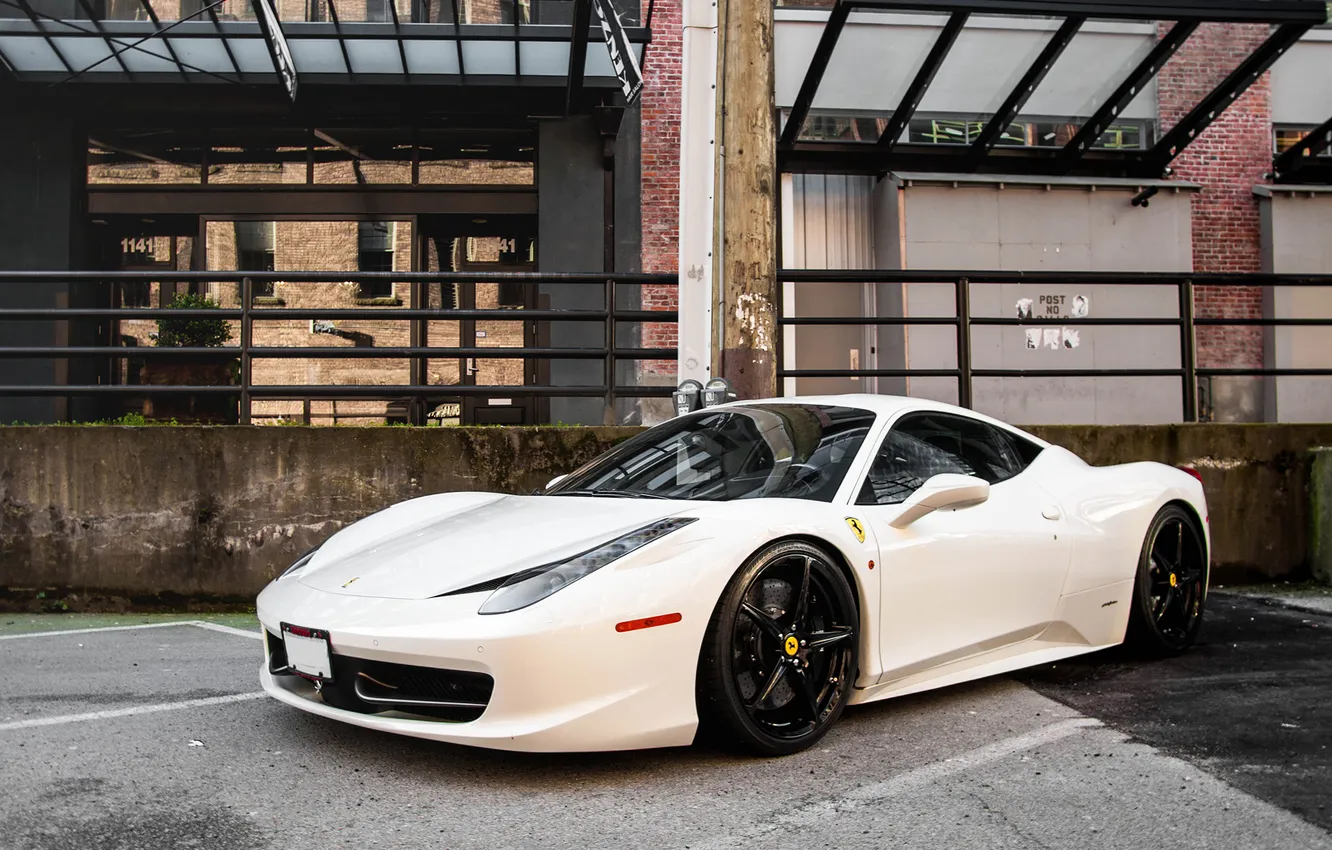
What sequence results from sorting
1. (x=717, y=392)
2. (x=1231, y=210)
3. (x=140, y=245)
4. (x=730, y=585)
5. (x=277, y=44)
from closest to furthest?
1. (x=730, y=585)
2. (x=717, y=392)
3. (x=277, y=44)
4. (x=140, y=245)
5. (x=1231, y=210)

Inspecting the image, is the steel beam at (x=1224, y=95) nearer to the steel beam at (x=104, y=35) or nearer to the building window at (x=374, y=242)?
the building window at (x=374, y=242)

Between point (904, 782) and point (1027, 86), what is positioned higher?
point (1027, 86)

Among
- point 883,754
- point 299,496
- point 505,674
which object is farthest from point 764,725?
point 299,496

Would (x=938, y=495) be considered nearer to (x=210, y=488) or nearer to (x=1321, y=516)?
(x=210, y=488)

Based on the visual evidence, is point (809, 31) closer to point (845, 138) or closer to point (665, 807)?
point (845, 138)

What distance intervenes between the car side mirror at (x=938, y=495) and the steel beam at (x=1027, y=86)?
9087 mm

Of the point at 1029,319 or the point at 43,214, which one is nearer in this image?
the point at 1029,319

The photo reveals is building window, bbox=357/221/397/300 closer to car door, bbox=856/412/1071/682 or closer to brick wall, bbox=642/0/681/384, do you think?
brick wall, bbox=642/0/681/384

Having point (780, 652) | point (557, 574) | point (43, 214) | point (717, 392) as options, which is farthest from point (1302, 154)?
point (43, 214)

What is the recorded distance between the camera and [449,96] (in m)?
12.8

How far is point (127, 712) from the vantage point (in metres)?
4.20

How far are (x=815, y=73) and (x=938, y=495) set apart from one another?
29.1 feet

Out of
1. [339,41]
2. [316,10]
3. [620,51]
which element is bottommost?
[620,51]

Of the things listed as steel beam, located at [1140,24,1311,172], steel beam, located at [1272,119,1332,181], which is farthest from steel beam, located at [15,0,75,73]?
steel beam, located at [1272,119,1332,181]
